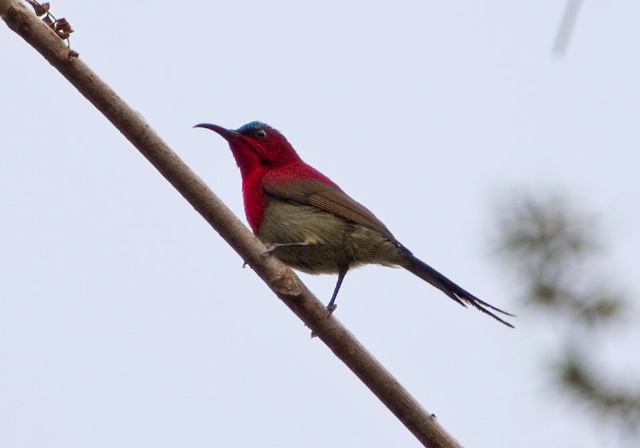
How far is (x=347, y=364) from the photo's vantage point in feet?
11.1

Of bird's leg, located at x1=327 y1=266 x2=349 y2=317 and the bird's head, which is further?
the bird's head

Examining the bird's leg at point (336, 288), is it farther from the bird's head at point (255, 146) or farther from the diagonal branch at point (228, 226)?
the bird's head at point (255, 146)

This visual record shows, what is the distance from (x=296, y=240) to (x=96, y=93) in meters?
2.21

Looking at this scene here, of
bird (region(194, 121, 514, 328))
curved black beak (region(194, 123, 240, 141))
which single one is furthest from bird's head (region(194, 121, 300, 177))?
bird (region(194, 121, 514, 328))

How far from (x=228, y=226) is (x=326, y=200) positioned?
1.97 m

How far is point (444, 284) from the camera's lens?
4.63m

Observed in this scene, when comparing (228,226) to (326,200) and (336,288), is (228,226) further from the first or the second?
(326,200)

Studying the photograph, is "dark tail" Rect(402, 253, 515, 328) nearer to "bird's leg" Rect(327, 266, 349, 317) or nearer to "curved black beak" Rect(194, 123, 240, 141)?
"bird's leg" Rect(327, 266, 349, 317)

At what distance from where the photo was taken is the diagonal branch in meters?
2.81

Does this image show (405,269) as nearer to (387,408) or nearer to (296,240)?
(296,240)

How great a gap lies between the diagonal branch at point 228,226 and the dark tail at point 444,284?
917 mm

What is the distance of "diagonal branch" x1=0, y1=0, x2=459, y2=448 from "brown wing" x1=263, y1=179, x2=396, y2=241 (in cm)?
154

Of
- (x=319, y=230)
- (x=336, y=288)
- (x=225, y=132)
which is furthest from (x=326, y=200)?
(x=225, y=132)

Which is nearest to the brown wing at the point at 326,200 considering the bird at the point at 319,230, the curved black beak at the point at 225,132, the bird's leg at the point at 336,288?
the bird at the point at 319,230
